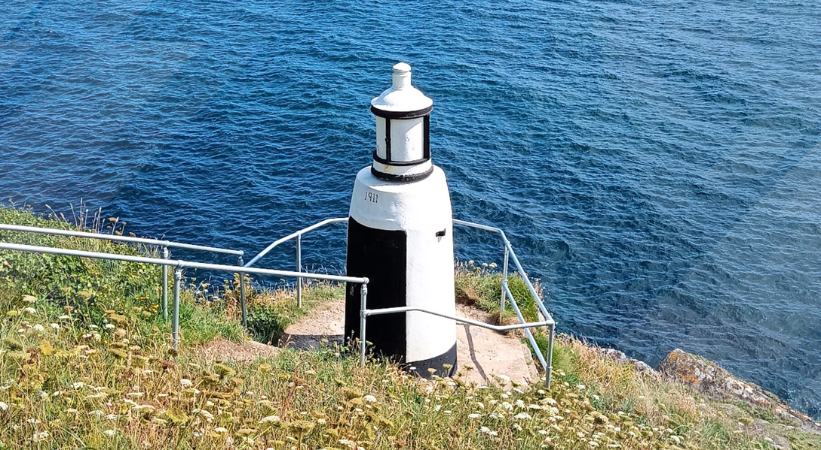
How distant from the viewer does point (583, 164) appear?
1471 inches

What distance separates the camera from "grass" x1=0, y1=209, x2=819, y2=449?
809 cm

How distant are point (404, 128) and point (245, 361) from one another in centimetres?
394

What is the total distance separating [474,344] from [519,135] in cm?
2434

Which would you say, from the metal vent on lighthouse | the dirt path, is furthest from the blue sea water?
the metal vent on lighthouse

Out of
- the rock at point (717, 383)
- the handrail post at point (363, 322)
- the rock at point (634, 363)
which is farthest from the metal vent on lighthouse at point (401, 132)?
→ the rock at point (717, 383)

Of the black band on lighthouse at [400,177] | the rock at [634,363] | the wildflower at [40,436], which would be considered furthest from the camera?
the rock at [634,363]

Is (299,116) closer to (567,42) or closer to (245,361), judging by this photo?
(567,42)

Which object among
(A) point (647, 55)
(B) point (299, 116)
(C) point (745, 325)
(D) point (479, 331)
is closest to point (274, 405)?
(D) point (479, 331)

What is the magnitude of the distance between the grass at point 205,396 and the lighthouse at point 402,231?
0.77 metres

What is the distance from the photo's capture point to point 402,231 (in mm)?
13180

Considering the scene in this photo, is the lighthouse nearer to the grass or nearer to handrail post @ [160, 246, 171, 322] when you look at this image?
the grass

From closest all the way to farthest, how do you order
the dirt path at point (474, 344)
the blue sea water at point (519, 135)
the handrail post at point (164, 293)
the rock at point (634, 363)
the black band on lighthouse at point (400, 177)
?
the handrail post at point (164, 293)
the black band on lighthouse at point (400, 177)
the dirt path at point (474, 344)
the rock at point (634, 363)
the blue sea water at point (519, 135)

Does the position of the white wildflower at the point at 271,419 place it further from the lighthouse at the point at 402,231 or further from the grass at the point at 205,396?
the lighthouse at the point at 402,231

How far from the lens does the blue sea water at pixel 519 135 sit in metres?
30.6
